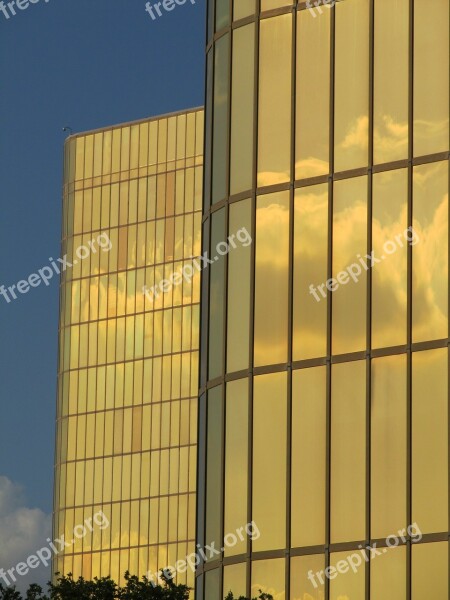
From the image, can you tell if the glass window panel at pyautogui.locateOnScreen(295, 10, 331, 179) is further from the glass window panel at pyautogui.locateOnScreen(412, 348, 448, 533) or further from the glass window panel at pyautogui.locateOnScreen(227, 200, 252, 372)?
the glass window panel at pyautogui.locateOnScreen(412, 348, 448, 533)

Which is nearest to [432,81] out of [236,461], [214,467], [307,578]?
[236,461]

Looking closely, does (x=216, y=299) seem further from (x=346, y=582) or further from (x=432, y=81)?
(x=346, y=582)

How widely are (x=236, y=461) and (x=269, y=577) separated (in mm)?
2556

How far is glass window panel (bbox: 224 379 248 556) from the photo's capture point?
3528 cm

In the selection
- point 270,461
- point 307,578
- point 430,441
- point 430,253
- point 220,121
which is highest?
point 220,121

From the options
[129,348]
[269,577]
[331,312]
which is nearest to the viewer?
[269,577]

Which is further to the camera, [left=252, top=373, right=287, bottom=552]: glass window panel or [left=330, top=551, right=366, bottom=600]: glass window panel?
[left=252, top=373, right=287, bottom=552]: glass window panel

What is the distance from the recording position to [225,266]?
1464 inches

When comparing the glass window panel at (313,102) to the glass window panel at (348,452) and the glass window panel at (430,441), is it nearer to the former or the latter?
the glass window panel at (348,452)

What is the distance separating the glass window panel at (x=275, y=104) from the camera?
1439 inches

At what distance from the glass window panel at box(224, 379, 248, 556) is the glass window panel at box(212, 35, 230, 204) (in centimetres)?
460

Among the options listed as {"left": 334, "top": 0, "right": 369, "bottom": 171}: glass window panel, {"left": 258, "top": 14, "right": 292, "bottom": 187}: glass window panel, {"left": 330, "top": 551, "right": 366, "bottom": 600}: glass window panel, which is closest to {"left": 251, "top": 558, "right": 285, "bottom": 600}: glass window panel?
{"left": 330, "top": 551, "right": 366, "bottom": 600}: glass window panel

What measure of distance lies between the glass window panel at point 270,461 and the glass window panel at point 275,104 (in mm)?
4490

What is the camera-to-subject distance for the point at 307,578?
112 ft
